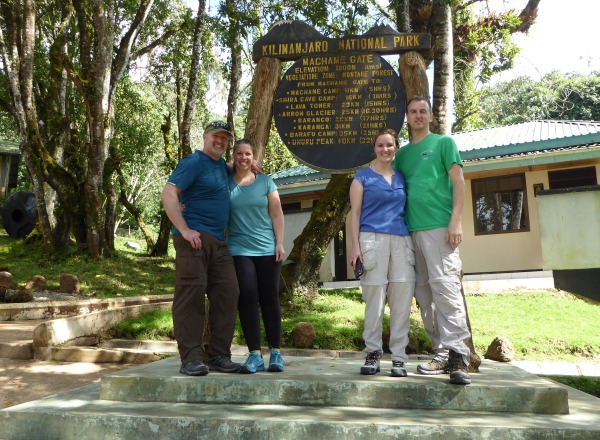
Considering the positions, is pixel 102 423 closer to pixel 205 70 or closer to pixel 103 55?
pixel 103 55

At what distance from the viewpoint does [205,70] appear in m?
22.5

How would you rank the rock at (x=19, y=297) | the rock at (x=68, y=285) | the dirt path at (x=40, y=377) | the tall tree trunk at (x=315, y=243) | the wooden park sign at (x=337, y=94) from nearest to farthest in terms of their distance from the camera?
the dirt path at (x=40, y=377), the wooden park sign at (x=337, y=94), the tall tree trunk at (x=315, y=243), the rock at (x=19, y=297), the rock at (x=68, y=285)

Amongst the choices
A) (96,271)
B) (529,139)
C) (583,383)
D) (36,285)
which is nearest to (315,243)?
(583,383)

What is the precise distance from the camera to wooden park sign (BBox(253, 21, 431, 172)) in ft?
17.2

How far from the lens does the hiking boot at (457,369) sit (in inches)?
132

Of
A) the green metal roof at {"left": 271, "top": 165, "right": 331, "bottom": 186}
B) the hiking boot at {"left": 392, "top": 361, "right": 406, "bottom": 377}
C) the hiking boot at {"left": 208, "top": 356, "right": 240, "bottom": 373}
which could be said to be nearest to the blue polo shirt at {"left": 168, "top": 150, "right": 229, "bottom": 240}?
the hiking boot at {"left": 208, "top": 356, "right": 240, "bottom": 373}

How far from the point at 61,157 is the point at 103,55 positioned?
18.8 ft

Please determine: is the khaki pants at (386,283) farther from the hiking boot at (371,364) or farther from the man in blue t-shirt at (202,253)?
the man in blue t-shirt at (202,253)

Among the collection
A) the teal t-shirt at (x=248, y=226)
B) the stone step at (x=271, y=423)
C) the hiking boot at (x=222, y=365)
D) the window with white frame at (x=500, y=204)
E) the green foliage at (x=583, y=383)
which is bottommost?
the green foliage at (x=583, y=383)

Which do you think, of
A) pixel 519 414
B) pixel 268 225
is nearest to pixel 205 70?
pixel 268 225

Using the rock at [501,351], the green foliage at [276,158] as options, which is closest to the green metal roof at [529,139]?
the rock at [501,351]

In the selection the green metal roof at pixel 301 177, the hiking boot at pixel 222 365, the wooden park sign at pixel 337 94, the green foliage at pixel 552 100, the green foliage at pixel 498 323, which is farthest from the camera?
the green foliage at pixel 552 100

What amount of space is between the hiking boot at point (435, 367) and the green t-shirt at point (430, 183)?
96cm

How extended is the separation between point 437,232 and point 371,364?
1.04 meters
